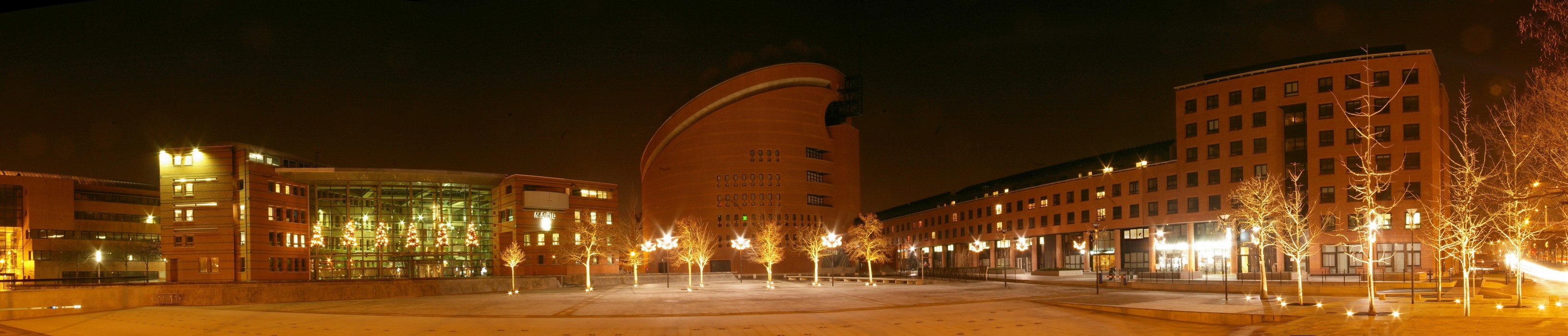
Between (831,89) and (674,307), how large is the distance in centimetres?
8546

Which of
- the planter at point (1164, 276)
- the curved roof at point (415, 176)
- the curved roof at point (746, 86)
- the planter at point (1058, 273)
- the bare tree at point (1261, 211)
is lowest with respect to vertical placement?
the planter at point (1058, 273)

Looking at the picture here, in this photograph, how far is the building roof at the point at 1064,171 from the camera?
98062mm

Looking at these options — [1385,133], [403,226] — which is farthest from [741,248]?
[1385,133]

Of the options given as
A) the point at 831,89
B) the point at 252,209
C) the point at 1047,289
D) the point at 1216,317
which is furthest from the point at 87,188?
the point at 1216,317

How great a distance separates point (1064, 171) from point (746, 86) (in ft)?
136

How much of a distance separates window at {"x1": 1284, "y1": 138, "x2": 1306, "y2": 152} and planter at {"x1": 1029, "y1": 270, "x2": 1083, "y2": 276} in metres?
20.6

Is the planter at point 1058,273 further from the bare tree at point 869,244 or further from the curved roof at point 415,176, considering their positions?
the curved roof at point 415,176

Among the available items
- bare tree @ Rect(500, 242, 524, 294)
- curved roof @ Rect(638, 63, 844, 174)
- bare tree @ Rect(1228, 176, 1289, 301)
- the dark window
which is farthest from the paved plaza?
curved roof @ Rect(638, 63, 844, 174)

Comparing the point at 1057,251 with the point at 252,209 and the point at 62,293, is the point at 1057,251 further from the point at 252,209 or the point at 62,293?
the point at 62,293

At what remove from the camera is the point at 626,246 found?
281ft

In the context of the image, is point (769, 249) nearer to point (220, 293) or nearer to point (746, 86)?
point (220, 293)

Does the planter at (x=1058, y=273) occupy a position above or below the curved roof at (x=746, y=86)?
below

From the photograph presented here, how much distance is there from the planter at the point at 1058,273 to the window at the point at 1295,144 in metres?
20.6

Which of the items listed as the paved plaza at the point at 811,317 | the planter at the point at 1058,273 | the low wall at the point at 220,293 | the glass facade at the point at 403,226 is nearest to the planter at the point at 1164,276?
the planter at the point at 1058,273
